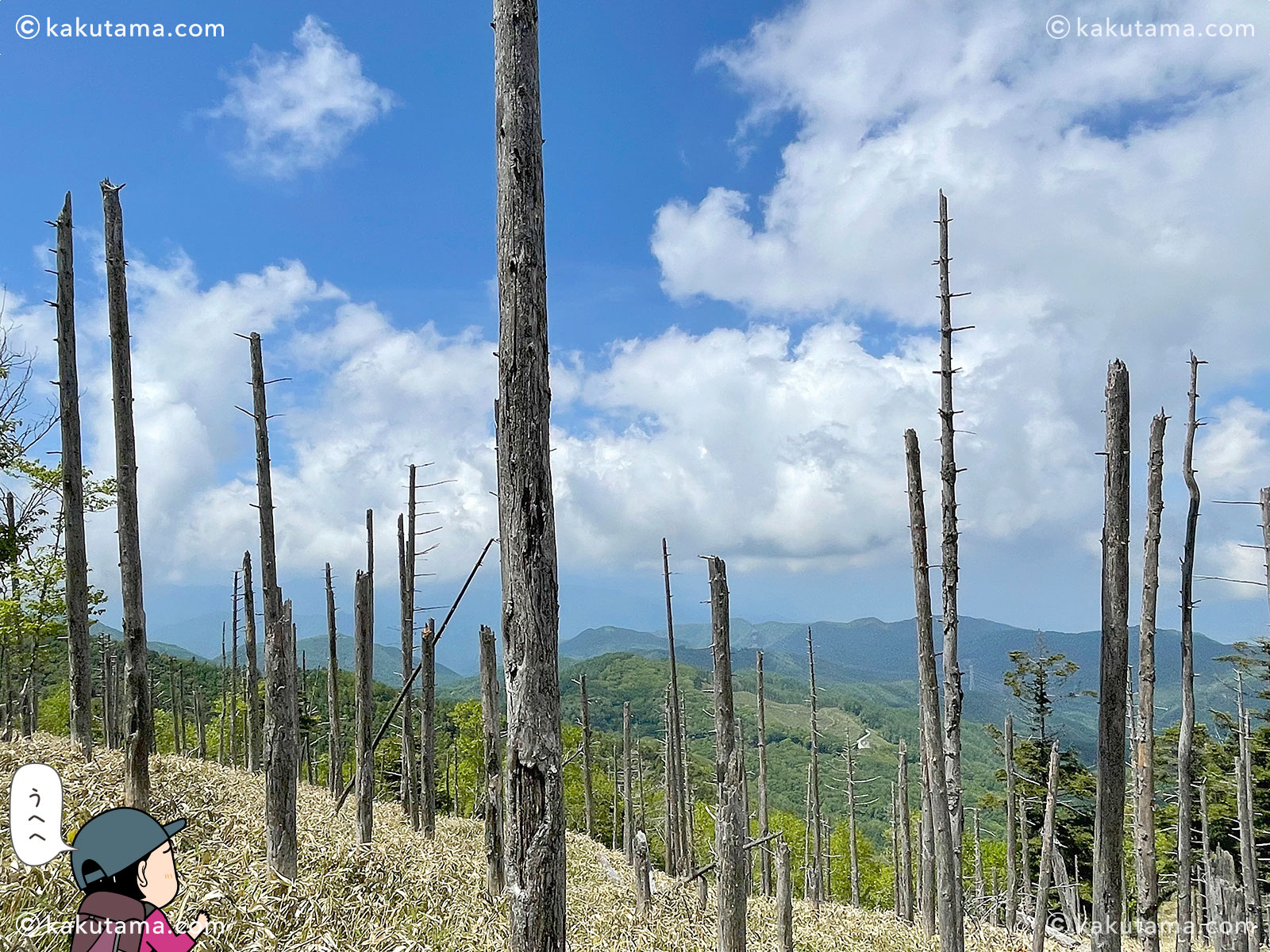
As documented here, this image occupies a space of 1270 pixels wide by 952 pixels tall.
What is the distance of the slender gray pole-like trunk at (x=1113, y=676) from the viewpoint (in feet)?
14.3

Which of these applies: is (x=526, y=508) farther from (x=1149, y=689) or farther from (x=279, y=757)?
(x=1149, y=689)

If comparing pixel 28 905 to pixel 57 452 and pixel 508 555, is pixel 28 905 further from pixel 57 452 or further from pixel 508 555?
pixel 57 452

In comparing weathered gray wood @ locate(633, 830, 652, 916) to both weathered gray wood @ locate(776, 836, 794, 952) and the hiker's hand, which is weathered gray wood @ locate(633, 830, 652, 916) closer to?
weathered gray wood @ locate(776, 836, 794, 952)

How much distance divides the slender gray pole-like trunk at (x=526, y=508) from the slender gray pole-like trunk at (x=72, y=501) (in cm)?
756

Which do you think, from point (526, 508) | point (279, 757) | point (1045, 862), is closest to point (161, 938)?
point (279, 757)

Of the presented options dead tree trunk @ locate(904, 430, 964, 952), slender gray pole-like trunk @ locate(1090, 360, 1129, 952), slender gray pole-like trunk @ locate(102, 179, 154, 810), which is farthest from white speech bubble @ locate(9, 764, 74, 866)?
dead tree trunk @ locate(904, 430, 964, 952)

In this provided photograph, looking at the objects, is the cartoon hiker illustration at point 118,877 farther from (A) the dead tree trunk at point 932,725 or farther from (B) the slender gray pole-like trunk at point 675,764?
(B) the slender gray pole-like trunk at point 675,764

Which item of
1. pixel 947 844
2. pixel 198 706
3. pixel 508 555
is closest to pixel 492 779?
pixel 947 844

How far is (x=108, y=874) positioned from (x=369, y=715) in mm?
6810

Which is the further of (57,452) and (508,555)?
(57,452)

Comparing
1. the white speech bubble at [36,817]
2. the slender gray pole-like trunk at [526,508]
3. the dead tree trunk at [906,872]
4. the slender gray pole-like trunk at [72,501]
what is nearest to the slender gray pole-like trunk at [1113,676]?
the slender gray pole-like trunk at [526,508]

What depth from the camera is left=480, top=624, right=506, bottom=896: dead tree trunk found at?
8930 millimetres

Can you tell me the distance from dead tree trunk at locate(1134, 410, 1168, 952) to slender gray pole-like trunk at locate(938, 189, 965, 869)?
68.7 inches

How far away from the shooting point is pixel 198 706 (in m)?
28.0
